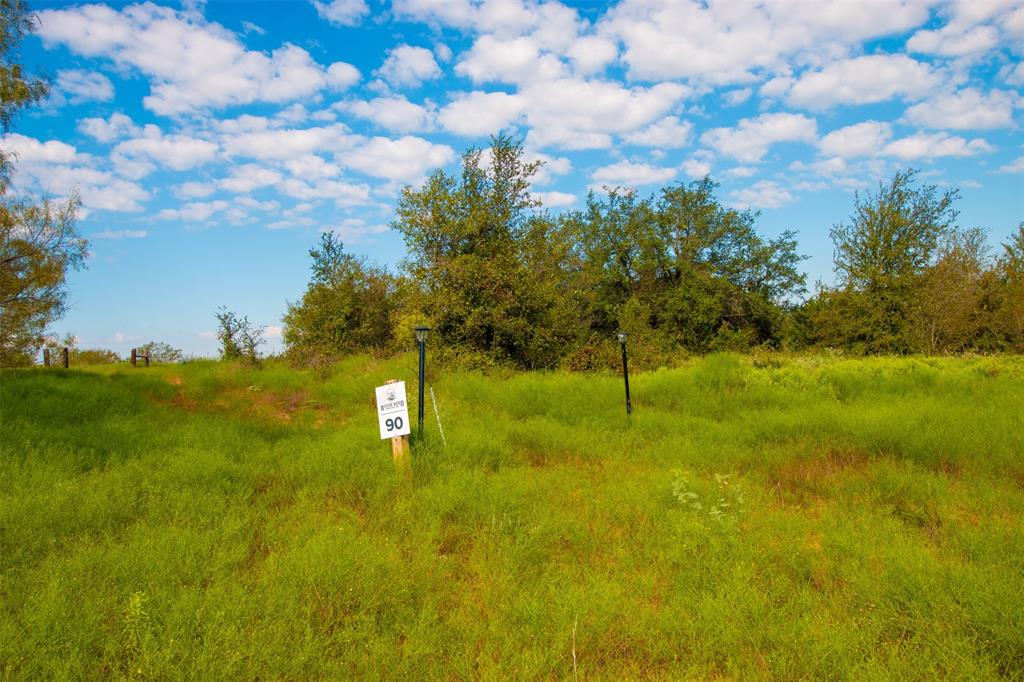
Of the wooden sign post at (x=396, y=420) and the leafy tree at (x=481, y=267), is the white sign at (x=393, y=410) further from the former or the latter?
the leafy tree at (x=481, y=267)

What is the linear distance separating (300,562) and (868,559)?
16.3 ft

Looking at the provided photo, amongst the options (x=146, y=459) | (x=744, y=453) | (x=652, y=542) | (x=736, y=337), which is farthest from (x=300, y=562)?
(x=736, y=337)

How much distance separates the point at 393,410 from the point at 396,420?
138mm

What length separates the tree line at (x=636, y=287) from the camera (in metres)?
17.5

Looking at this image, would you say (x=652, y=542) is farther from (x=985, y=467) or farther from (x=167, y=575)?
(x=985, y=467)

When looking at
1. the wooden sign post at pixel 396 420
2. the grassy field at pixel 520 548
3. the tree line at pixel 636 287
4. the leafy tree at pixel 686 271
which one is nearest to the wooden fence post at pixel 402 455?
the wooden sign post at pixel 396 420

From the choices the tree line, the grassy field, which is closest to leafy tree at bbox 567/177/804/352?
the tree line

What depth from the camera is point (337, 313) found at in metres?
21.6

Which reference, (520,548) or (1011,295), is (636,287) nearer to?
(1011,295)

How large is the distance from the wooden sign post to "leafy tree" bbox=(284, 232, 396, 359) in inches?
538

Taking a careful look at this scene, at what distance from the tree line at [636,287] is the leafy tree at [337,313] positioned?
0.08 meters

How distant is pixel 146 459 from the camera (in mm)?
6680

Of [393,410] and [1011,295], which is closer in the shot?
[393,410]

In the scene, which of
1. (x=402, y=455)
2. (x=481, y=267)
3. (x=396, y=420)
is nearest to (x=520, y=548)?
(x=402, y=455)
